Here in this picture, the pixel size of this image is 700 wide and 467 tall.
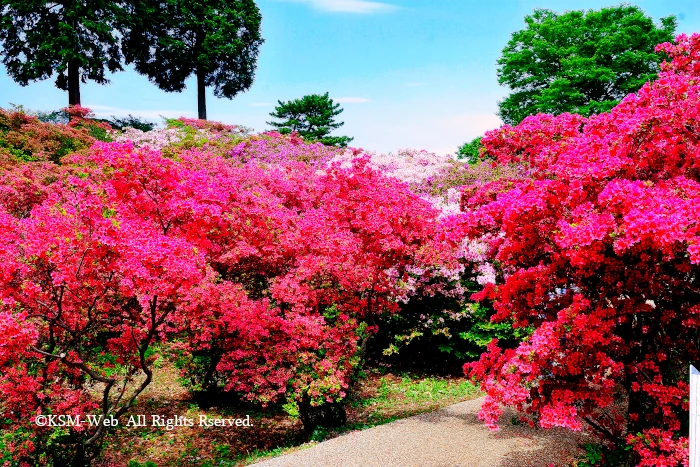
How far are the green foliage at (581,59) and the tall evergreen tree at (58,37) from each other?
22.2m

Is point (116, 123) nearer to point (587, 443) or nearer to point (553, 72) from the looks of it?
point (553, 72)

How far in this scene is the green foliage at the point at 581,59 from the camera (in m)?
25.4

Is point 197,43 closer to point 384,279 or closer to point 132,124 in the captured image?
point 132,124

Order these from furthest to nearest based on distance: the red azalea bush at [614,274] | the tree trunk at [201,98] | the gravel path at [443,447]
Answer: the tree trunk at [201,98] → the gravel path at [443,447] → the red azalea bush at [614,274]

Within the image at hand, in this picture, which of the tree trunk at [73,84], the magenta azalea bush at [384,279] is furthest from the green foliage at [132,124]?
the magenta azalea bush at [384,279]

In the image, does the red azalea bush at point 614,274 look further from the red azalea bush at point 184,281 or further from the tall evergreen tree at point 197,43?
the tall evergreen tree at point 197,43

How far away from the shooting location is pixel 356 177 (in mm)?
8547

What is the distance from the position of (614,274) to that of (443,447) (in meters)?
3.43

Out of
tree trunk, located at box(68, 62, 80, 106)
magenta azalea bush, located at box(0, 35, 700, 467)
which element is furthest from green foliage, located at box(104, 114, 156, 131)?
magenta azalea bush, located at box(0, 35, 700, 467)

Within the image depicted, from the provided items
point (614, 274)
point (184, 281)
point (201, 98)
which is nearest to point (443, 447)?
point (614, 274)

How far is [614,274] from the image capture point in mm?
4496

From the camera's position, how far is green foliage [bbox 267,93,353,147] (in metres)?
34.7

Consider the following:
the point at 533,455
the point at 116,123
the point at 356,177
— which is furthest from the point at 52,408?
the point at 116,123

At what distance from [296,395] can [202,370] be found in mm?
2804
